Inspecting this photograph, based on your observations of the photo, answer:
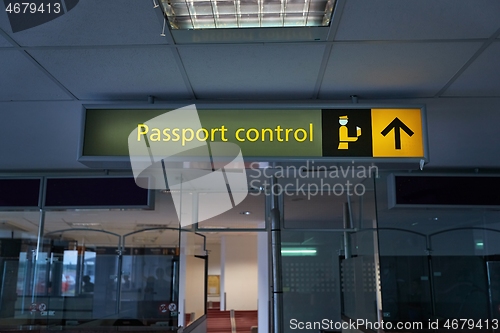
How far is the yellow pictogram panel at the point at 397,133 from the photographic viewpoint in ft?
8.96

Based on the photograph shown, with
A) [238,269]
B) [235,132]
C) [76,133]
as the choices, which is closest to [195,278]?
[76,133]


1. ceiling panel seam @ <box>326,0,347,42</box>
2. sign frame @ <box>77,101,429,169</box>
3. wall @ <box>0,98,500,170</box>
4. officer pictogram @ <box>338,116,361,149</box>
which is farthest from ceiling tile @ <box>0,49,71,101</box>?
officer pictogram @ <box>338,116,361,149</box>

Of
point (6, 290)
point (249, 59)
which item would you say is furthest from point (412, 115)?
point (6, 290)

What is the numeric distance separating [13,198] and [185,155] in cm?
298

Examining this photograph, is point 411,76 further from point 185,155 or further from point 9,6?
point 9,6

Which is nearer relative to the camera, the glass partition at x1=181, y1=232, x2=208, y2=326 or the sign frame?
the sign frame

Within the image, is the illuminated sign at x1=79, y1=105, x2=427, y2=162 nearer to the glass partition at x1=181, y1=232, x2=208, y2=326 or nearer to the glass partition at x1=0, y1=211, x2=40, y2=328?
the glass partition at x1=0, y1=211, x2=40, y2=328

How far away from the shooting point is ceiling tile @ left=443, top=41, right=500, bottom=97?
8.16 ft

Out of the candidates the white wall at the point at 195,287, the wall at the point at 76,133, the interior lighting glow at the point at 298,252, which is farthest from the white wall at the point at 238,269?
the wall at the point at 76,133

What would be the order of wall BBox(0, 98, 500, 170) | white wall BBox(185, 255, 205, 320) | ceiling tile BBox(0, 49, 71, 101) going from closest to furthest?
ceiling tile BBox(0, 49, 71, 101) → wall BBox(0, 98, 500, 170) → white wall BBox(185, 255, 205, 320)

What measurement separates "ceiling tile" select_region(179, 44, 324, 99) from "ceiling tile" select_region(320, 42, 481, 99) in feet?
0.39

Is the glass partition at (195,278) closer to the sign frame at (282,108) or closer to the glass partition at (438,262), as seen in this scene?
the glass partition at (438,262)

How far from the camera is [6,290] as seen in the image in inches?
199

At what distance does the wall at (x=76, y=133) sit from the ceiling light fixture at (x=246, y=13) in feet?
2.58
